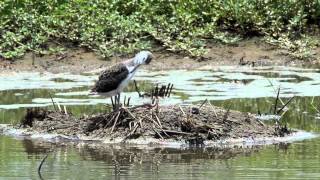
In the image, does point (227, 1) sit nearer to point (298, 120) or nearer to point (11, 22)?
point (11, 22)

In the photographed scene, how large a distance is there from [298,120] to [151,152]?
2.80 meters

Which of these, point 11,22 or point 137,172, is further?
point 11,22

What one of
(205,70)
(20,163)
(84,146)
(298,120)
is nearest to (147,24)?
(205,70)

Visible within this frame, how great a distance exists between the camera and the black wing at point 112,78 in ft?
36.0

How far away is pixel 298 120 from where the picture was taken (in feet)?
40.6

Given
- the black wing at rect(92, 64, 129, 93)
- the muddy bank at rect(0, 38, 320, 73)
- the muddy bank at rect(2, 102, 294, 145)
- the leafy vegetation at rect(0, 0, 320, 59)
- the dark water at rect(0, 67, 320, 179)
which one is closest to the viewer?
the dark water at rect(0, 67, 320, 179)

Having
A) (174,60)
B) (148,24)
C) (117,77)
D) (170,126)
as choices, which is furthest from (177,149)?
(148,24)

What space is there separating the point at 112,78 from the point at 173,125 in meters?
0.83

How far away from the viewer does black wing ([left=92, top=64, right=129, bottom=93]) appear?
11.0 meters

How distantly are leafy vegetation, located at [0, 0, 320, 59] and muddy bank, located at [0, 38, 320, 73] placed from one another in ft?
0.45

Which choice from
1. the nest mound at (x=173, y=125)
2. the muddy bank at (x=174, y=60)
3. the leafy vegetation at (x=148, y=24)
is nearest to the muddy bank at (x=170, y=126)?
the nest mound at (x=173, y=125)

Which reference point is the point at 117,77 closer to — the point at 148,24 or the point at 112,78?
the point at 112,78

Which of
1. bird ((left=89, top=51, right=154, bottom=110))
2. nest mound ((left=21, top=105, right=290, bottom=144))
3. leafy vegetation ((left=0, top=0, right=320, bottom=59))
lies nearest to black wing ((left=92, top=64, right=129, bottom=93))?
bird ((left=89, top=51, right=154, bottom=110))

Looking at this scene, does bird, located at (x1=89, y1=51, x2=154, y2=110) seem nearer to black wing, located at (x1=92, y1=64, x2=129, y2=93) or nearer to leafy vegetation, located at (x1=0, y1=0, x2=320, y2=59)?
black wing, located at (x1=92, y1=64, x2=129, y2=93)
